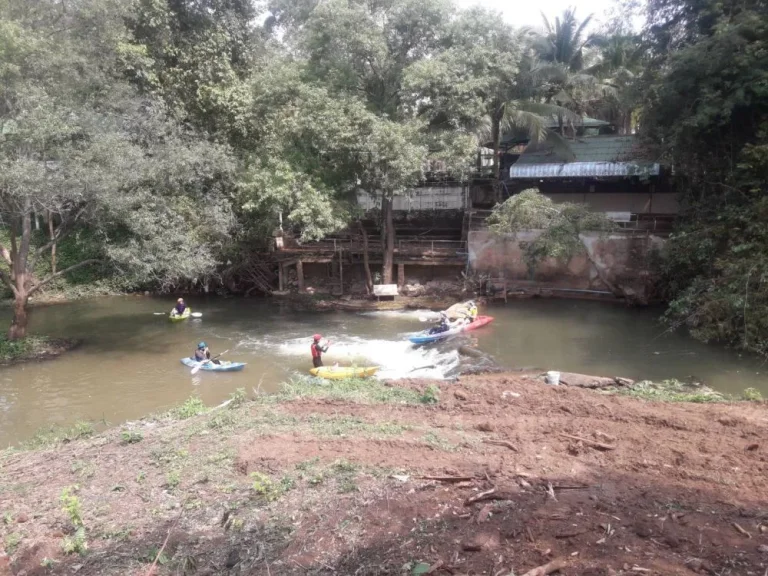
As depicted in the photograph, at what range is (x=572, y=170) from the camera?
26.5 meters

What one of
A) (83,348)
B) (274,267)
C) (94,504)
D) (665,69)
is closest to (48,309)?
(83,348)

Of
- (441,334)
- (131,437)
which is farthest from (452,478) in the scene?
(441,334)

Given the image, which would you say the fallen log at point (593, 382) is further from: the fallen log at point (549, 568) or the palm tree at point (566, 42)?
the palm tree at point (566, 42)

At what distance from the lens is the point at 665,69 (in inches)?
742

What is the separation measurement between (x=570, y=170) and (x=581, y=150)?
173 centimetres

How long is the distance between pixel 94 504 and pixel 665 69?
2011 cm

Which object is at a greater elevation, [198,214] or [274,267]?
[198,214]

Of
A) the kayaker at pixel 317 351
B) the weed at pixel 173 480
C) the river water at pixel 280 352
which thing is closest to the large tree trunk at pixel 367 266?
the river water at pixel 280 352

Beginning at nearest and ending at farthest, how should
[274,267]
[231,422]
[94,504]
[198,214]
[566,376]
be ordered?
[94,504] → [231,422] → [566,376] → [198,214] → [274,267]

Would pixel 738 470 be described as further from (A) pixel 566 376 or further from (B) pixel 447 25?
(B) pixel 447 25

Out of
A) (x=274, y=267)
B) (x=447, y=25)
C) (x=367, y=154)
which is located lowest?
(x=274, y=267)

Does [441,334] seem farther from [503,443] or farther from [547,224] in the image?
[503,443]

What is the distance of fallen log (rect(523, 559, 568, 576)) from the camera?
14.2ft

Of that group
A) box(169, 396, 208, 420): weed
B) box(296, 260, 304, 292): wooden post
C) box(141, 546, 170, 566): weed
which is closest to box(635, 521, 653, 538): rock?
box(141, 546, 170, 566): weed
